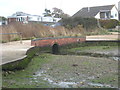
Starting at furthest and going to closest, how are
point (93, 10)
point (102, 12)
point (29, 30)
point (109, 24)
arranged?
point (93, 10) < point (102, 12) < point (109, 24) < point (29, 30)

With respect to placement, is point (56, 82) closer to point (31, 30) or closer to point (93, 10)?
point (31, 30)

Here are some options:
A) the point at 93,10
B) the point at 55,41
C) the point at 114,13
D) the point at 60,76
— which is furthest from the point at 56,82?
the point at 114,13

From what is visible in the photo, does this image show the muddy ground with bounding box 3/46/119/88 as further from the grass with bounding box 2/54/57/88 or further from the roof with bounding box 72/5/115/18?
the roof with bounding box 72/5/115/18

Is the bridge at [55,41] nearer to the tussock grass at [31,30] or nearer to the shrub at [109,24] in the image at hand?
the tussock grass at [31,30]

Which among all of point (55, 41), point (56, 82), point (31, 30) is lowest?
point (56, 82)

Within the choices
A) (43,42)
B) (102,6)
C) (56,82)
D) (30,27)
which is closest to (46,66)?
(56,82)

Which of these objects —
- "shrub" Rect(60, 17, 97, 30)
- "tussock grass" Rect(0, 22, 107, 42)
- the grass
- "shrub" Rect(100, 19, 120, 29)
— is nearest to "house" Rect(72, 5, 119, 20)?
"shrub" Rect(100, 19, 120, 29)

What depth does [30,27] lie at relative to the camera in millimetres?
24391

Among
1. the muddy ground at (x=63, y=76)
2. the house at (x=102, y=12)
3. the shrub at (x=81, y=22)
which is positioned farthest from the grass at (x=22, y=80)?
the house at (x=102, y=12)

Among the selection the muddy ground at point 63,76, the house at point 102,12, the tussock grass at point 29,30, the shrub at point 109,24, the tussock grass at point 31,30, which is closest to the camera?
the muddy ground at point 63,76

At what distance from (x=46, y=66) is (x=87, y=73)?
2.32 metres

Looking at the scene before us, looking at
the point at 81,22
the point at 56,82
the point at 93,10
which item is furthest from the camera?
the point at 93,10

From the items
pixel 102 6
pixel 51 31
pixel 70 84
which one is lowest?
pixel 70 84

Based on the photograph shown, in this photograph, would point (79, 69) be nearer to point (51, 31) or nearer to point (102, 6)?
point (51, 31)
